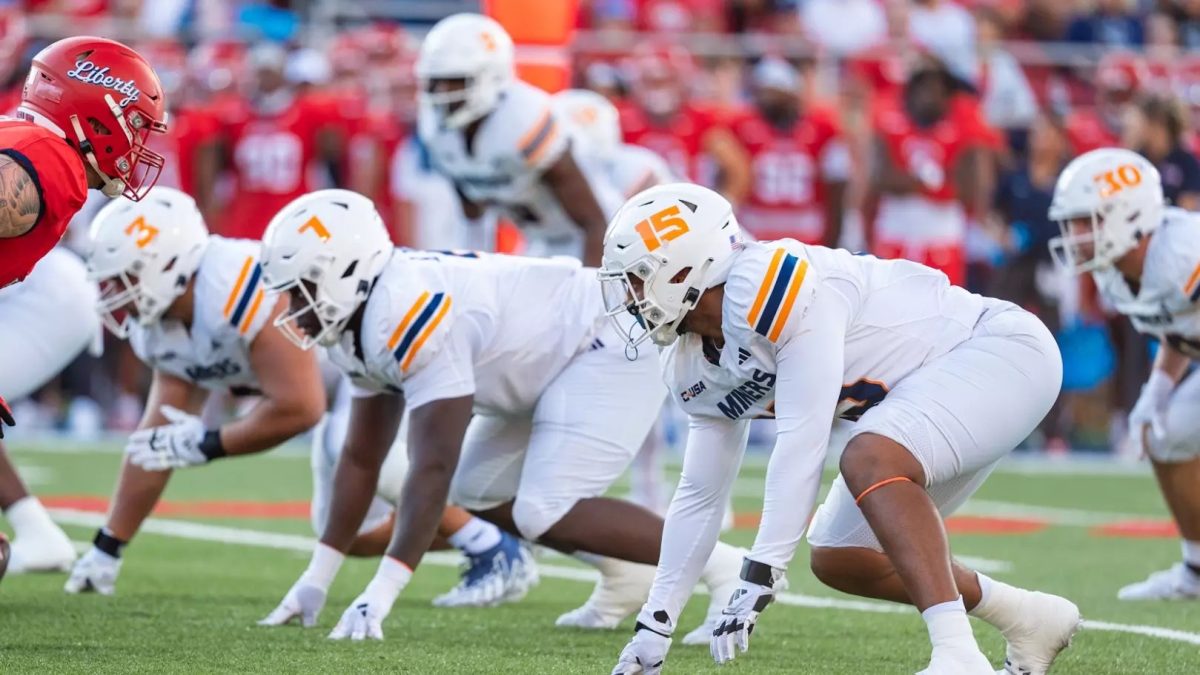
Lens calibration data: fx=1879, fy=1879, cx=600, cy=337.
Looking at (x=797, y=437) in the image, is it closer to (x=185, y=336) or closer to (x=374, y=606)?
(x=374, y=606)

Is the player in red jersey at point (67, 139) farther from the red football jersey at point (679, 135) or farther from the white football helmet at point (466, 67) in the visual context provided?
the red football jersey at point (679, 135)

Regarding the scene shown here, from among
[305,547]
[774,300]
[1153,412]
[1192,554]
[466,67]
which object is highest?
[774,300]

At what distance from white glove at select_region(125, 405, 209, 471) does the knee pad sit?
41.6 inches

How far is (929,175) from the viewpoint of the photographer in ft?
36.6

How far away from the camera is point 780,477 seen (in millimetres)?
3963

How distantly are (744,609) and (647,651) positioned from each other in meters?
0.27

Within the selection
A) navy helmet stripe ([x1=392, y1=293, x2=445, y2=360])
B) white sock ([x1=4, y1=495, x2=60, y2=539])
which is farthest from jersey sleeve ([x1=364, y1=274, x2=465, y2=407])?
white sock ([x1=4, y1=495, x2=60, y2=539])

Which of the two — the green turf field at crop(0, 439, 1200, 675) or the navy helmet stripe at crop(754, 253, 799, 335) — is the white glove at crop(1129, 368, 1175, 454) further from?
the navy helmet stripe at crop(754, 253, 799, 335)

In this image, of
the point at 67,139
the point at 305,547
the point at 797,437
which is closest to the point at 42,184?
the point at 67,139

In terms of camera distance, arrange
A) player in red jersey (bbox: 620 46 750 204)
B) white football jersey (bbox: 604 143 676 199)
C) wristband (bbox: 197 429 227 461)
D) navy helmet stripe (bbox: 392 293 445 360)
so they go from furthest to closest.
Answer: player in red jersey (bbox: 620 46 750 204) → white football jersey (bbox: 604 143 676 199) → wristband (bbox: 197 429 227 461) → navy helmet stripe (bbox: 392 293 445 360)

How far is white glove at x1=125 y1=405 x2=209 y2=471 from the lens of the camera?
554cm

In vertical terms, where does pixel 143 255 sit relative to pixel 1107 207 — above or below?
below

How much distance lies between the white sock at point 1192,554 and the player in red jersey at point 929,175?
5.03 meters

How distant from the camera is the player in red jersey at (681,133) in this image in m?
11.0
